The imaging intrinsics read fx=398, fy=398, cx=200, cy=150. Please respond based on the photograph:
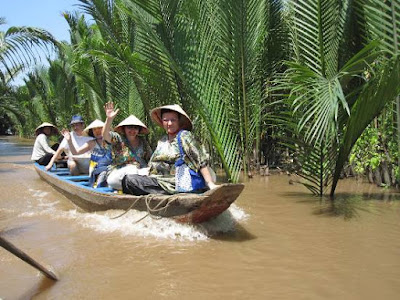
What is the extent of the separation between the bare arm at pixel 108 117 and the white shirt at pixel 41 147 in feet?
14.7

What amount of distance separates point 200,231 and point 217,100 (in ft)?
7.92

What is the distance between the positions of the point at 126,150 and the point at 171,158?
94 centimetres

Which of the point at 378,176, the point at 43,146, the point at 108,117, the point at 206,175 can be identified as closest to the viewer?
the point at 206,175

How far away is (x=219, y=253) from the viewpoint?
12.5 feet

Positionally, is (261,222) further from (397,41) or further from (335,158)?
(397,41)

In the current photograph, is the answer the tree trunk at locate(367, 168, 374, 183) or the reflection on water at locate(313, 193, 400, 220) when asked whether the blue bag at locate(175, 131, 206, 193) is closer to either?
the reflection on water at locate(313, 193, 400, 220)

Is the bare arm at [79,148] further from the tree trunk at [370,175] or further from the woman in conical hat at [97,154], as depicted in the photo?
the tree trunk at [370,175]

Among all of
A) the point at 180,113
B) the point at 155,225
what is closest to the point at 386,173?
the point at 180,113

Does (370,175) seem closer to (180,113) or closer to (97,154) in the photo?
(180,113)

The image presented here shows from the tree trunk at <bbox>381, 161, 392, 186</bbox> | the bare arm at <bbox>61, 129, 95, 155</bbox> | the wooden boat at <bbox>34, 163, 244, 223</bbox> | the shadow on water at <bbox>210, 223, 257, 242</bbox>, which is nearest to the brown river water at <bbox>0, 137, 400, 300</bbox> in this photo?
the shadow on water at <bbox>210, 223, 257, 242</bbox>

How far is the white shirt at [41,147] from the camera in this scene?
8.95 m

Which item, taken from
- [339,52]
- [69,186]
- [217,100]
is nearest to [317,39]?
[339,52]

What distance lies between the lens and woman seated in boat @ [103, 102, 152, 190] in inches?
201

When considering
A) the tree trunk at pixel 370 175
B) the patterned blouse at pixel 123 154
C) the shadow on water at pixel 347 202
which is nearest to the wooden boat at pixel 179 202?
the patterned blouse at pixel 123 154
